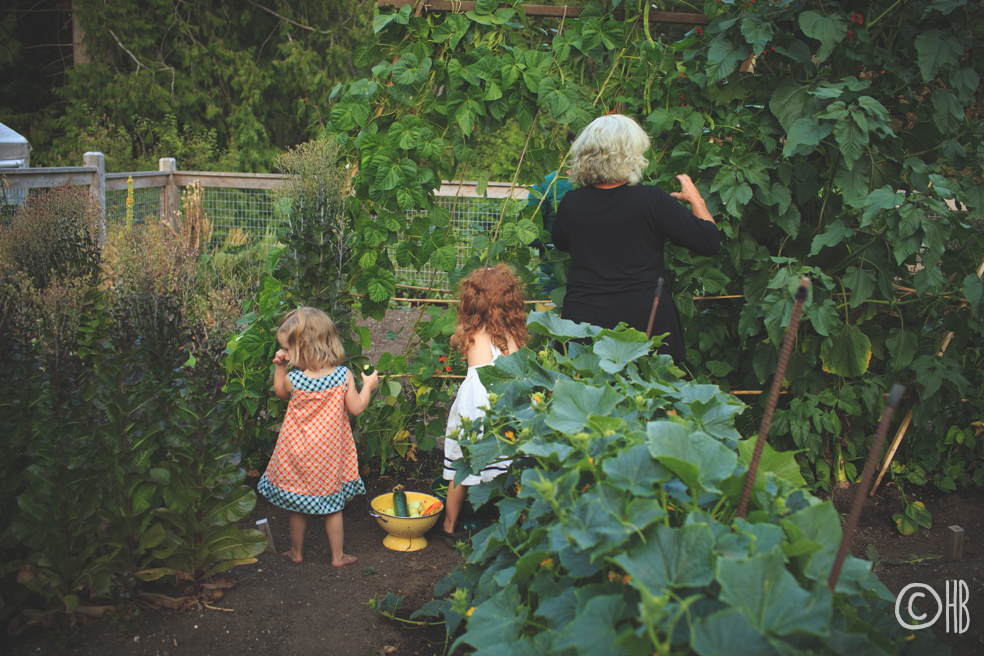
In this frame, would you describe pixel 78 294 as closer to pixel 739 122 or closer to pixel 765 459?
pixel 765 459

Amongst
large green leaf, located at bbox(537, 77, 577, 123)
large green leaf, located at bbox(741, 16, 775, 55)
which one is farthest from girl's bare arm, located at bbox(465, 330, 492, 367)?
large green leaf, located at bbox(741, 16, 775, 55)

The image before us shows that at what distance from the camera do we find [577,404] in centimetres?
125

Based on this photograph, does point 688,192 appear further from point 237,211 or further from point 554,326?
point 237,211

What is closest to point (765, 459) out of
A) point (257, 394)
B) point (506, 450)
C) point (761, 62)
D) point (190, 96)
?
point (506, 450)

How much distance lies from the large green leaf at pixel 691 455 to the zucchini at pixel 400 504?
1869 mm

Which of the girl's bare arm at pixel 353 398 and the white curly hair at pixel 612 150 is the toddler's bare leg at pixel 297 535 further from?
the white curly hair at pixel 612 150

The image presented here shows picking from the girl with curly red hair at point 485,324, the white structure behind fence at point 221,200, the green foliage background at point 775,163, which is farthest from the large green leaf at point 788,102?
the white structure behind fence at point 221,200

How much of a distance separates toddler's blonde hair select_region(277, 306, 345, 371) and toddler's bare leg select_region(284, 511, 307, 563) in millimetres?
538

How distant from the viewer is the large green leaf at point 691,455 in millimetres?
997

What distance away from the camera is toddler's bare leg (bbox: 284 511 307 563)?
8.30ft

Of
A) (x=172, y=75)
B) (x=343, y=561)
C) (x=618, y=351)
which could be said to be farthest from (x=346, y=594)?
(x=172, y=75)

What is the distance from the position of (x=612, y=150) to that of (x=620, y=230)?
26cm

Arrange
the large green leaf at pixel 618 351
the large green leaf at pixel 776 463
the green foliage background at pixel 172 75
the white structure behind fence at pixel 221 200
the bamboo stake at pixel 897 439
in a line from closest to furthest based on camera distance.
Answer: the large green leaf at pixel 776 463, the large green leaf at pixel 618 351, the bamboo stake at pixel 897 439, the white structure behind fence at pixel 221 200, the green foliage background at pixel 172 75

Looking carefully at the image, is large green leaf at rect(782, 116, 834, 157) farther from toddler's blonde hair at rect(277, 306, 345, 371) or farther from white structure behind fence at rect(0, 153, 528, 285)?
white structure behind fence at rect(0, 153, 528, 285)
